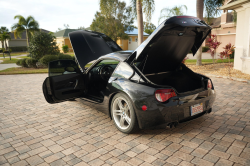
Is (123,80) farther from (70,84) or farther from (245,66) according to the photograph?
(245,66)

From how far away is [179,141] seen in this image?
133 inches

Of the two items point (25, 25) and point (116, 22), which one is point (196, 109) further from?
point (25, 25)

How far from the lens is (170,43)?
148 inches

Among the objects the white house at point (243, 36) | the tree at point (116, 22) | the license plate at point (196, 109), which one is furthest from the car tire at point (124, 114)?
the tree at point (116, 22)

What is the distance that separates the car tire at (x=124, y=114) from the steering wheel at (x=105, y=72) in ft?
4.13

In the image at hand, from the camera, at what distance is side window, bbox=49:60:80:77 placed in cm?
436

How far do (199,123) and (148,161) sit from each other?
178 cm

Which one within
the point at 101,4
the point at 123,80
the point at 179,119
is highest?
the point at 101,4

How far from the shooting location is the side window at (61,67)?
4359 millimetres

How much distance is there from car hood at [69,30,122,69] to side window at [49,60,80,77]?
0.43m

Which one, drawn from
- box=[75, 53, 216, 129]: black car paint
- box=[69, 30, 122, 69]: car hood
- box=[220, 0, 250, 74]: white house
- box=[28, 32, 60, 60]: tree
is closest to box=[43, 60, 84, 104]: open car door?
box=[69, 30, 122, 69]: car hood

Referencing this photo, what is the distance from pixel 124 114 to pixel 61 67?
1.94 metres

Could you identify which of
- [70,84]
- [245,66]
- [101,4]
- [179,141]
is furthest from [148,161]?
[101,4]

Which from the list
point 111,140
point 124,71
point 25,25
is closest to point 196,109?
point 124,71
